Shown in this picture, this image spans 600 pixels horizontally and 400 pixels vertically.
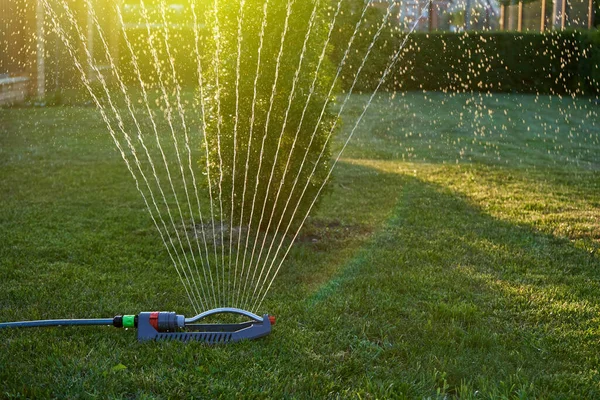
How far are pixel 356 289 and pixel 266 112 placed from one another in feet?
5.34

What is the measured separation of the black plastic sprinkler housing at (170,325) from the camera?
3.60m

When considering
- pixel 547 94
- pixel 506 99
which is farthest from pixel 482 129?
pixel 547 94

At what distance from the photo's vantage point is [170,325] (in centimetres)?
364

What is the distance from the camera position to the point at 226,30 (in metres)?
5.47

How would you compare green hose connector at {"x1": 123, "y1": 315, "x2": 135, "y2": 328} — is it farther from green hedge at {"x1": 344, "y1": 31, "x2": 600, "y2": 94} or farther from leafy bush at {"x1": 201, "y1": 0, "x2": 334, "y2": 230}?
green hedge at {"x1": 344, "y1": 31, "x2": 600, "y2": 94}

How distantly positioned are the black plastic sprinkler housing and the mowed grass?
61mm

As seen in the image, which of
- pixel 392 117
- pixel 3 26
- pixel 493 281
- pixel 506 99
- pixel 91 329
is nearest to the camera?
pixel 91 329

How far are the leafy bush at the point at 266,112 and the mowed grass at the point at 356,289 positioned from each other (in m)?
0.55

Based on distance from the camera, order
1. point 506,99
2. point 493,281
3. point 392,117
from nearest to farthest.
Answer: point 493,281 < point 392,117 < point 506,99

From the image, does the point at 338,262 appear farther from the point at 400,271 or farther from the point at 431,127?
the point at 431,127

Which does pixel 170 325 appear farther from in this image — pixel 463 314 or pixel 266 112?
pixel 266 112

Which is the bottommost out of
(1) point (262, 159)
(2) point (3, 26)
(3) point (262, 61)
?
(1) point (262, 159)

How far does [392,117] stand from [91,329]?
36.1ft

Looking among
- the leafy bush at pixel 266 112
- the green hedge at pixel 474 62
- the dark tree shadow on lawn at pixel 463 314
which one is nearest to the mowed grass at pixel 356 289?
the dark tree shadow on lawn at pixel 463 314
